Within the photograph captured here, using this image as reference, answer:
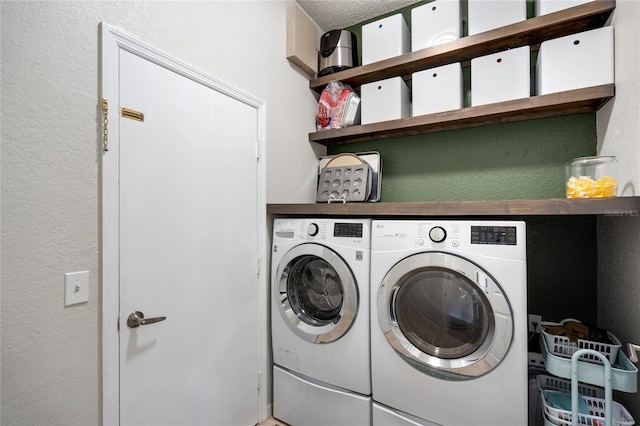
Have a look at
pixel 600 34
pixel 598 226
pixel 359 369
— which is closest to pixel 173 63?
pixel 359 369

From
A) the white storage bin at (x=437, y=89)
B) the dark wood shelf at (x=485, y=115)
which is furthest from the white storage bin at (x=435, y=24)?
the dark wood shelf at (x=485, y=115)

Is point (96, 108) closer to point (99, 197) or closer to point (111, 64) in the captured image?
point (111, 64)

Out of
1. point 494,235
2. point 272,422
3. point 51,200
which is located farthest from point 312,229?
point 272,422

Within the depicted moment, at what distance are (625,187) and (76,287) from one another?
2343mm

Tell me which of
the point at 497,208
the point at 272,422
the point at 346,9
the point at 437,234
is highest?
the point at 346,9

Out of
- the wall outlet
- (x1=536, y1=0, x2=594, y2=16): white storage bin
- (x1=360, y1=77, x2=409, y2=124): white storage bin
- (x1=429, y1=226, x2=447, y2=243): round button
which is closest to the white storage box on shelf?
the wall outlet

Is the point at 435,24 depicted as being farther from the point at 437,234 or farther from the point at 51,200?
the point at 51,200

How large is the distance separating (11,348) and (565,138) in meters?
2.80

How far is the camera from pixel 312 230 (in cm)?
173

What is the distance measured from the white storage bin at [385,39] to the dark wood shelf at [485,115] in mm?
505

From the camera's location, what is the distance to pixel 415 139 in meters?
2.24

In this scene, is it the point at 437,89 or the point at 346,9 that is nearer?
the point at 437,89

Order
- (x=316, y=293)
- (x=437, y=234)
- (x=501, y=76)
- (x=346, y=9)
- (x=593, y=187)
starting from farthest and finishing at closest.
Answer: (x=346, y=9) → (x=316, y=293) → (x=501, y=76) → (x=437, y=234) → (x=593, y=187)

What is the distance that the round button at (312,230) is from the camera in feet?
5.65
